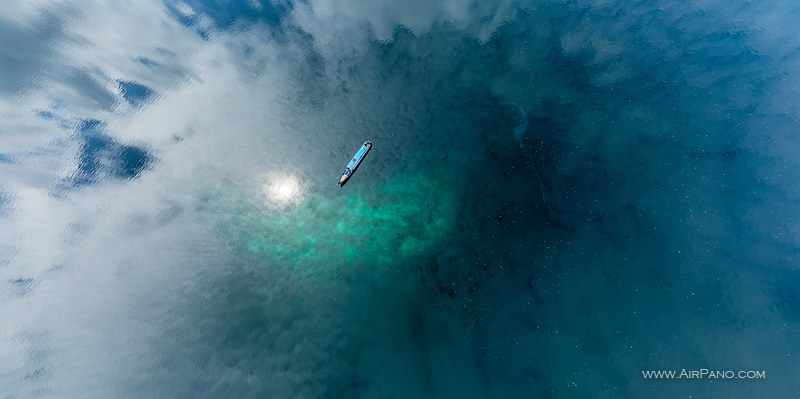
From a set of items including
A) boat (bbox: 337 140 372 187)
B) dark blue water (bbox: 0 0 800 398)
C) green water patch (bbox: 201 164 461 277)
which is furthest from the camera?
boat (bbox: 337 140 372 187)

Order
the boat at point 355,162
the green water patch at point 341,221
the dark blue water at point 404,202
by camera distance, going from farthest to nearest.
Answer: the boat at point 355,162, the green water patch at point 341,221, the dark blue water at point 404,202

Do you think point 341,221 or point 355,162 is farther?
point 355,162

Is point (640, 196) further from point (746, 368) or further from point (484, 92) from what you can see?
point (484, 92)

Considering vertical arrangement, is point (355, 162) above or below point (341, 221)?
above

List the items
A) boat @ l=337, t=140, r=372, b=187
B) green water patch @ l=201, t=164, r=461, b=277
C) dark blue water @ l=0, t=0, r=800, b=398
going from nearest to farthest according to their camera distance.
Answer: dark blue water @ l=0, t=0, r=800, b=398, green water patch @ l=201, t=164, r=461, b=277, boat @ l=337, t=140, r=372, b=187

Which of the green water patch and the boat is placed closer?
the green water patch
